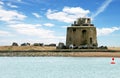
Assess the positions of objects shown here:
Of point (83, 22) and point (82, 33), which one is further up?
point (83, 22)

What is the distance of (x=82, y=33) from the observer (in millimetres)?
74875

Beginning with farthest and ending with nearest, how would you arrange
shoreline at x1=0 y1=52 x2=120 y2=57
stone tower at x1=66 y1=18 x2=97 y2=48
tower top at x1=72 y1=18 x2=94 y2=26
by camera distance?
tower top at x1=72 y1=18 x2=94 y2=26
stone tower at x1=66 y1=18 x2=97 y2=48
shoreline at x1=0 y1=52 x2=120 y2=57

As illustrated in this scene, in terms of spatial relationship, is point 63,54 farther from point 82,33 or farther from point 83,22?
point 83,22

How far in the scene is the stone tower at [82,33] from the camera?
244 ft

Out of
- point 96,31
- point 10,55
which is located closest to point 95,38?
point 96,31

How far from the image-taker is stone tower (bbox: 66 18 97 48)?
74.3 meters
